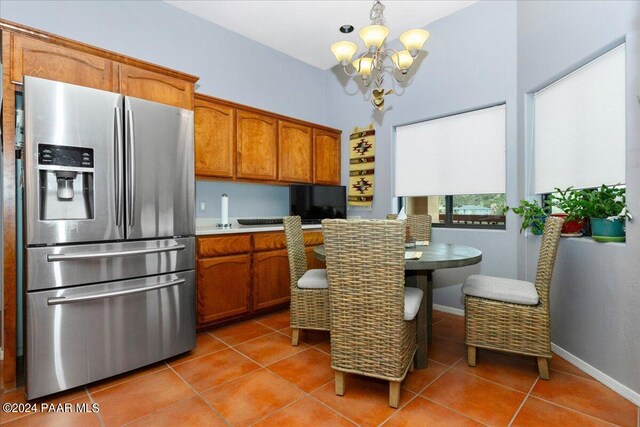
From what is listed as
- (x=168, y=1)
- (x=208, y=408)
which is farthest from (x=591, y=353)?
(x=168, y=1)

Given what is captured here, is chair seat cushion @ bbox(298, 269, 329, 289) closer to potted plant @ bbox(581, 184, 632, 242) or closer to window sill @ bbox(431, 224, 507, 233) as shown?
window sill @ bbox(431, 224, 507, 233)

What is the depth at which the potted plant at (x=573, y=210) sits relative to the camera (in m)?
2.20

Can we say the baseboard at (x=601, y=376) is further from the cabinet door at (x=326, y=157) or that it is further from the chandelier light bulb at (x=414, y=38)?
the cabinet door at (x=326, y=157)

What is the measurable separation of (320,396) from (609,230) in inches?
81.1

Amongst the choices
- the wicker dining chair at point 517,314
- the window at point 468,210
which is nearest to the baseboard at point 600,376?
the wicker dining chair at point 517,314

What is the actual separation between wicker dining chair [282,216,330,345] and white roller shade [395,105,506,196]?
1.79 meters

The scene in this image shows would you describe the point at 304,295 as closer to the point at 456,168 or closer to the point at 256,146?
the point at 256,146

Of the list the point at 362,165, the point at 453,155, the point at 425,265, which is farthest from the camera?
the point at 362,165

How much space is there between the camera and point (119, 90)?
240cm

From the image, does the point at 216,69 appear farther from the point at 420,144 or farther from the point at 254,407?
the point at 254,407

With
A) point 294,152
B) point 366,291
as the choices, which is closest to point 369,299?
point 366,291

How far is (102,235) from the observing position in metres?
2.05

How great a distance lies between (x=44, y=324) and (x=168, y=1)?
3053 millimetres

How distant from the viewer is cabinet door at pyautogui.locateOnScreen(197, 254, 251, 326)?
2910mm
